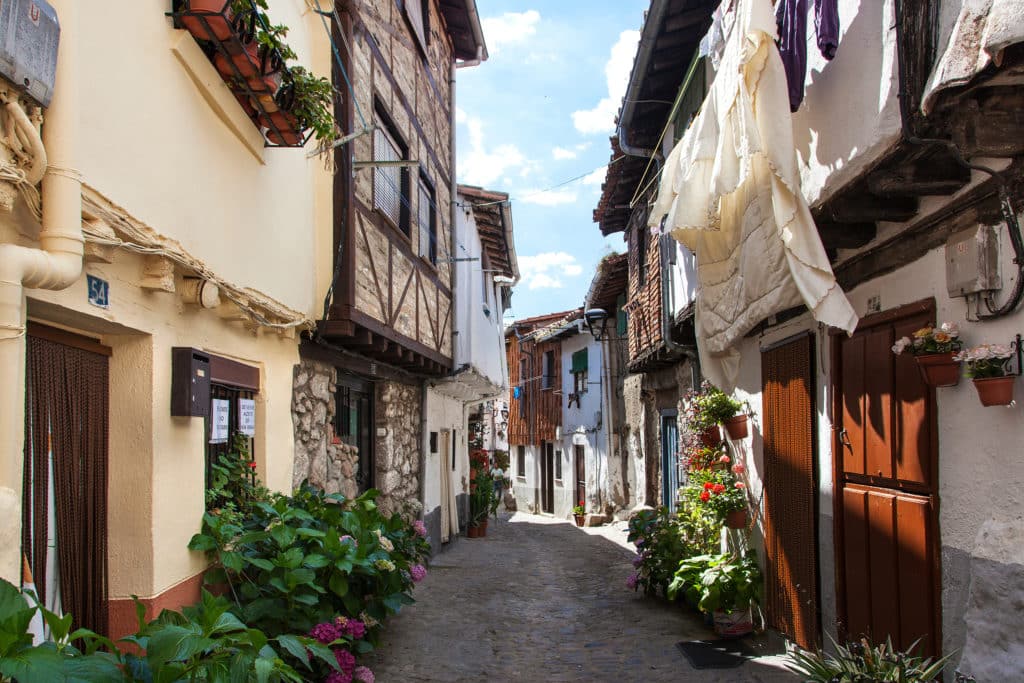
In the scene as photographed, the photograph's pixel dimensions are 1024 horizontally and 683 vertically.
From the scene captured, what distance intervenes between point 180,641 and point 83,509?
A: 1171mm

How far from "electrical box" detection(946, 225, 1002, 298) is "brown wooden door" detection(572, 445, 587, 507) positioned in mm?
16283

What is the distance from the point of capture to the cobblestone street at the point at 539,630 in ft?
17.4

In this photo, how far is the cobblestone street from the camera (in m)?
5.31

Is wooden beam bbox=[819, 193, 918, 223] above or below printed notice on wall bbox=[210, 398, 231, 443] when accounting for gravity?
above

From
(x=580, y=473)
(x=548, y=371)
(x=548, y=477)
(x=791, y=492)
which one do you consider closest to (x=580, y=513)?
(x=580, y=473)

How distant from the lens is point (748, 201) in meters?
4.85

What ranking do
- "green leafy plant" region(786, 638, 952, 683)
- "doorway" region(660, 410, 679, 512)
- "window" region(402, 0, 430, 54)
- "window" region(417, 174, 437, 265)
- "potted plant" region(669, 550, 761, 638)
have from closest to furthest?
1. "green leafy plant" region(786, 638, 952, 683)
2. "potted plant" region(669, 550, 761, 638)
3. "window" region(402, 0, 430, 54)
4. "window" region(417, 174, 437, 265)
5. "doorway" region(660, 410, 679, 512)

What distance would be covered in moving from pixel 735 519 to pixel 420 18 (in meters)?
6.92

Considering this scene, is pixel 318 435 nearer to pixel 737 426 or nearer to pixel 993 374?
pixel 737 426

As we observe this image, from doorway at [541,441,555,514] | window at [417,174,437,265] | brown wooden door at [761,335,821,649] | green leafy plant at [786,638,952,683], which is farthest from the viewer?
doorway at [541,441,555,514]

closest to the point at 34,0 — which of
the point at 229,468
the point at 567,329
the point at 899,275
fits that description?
the point at 229,468

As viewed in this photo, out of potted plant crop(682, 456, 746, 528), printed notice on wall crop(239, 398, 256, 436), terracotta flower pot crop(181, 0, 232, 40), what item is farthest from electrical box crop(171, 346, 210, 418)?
potted plant crop(682, 456, 746, 528)

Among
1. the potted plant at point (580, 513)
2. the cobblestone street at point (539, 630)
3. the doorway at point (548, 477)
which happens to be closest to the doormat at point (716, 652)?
the cobblestone street at point (539, 630)

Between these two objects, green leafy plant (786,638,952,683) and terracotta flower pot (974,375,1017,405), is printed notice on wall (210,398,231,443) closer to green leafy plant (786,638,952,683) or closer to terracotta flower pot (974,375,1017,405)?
green leafy plant (786,638,952,683)
